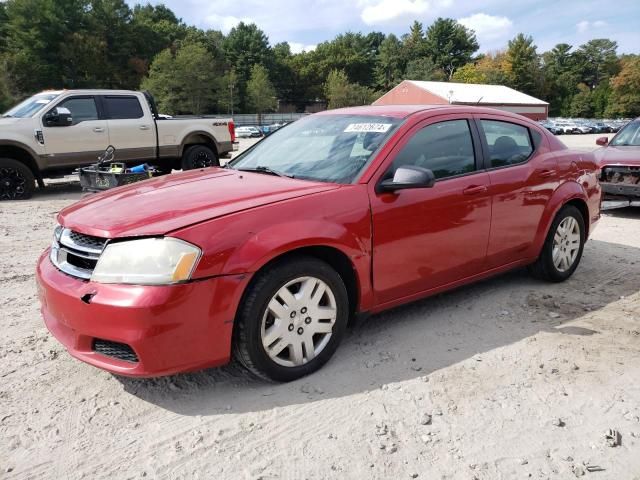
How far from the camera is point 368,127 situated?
12.5 feet

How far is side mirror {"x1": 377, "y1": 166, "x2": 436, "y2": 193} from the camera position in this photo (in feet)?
10.7

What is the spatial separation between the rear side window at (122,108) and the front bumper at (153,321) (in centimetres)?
876

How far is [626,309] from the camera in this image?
4328mm

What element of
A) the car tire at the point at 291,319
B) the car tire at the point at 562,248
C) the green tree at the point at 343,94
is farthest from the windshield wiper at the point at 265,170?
the green tree at the point at 343,94

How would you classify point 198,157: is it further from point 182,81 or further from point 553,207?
point 182,81

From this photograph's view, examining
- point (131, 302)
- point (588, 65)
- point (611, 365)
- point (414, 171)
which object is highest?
point (588, 65)

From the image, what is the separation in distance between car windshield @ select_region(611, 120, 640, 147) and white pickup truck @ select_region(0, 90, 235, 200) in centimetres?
807

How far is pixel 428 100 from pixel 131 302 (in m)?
68.2

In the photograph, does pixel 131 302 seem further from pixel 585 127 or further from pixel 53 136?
pixel 585 127

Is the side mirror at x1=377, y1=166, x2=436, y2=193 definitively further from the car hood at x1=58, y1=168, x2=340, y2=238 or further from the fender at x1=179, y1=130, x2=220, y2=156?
the fender at x1=179, y1=130, x2=220, y2=156

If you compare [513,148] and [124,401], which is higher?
[513,148]

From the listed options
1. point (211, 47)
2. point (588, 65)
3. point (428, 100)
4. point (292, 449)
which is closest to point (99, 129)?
point (292, 449)

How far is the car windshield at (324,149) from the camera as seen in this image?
11.6 ft

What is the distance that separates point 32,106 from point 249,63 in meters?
96.3
